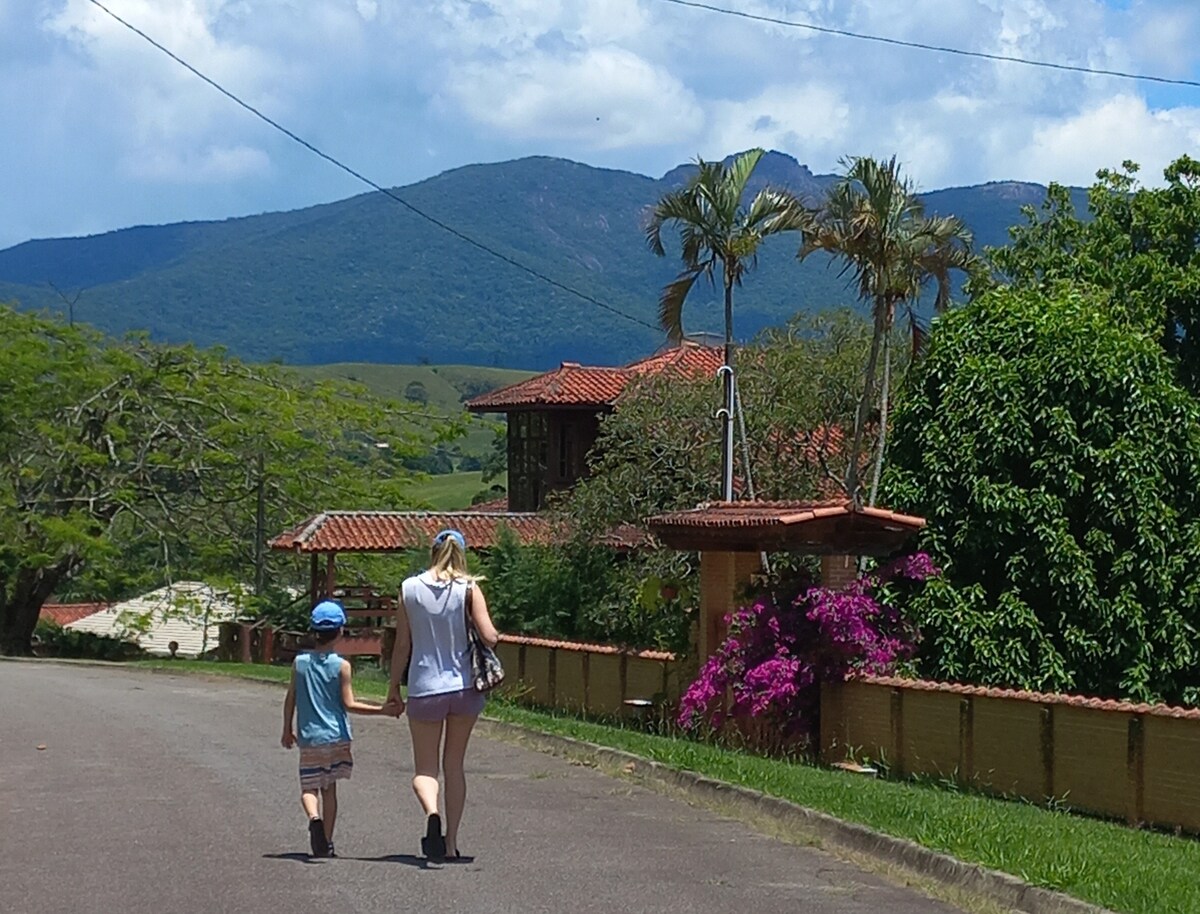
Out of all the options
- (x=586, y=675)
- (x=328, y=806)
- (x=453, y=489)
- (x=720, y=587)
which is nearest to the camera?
(x=328, y=806)

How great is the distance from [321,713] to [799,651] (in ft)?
28.1

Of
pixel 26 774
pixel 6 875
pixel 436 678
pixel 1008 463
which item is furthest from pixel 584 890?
pixel 1008 463

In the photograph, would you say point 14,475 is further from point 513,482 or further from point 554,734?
point 554,734

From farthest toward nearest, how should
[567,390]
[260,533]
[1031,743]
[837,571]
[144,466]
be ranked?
[144,466] < [567,390] < [260,533] < [837,571] < [1031,743]

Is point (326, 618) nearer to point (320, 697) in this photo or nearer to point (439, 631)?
point (320, 697)

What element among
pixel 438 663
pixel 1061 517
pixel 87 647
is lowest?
pixel 87 647

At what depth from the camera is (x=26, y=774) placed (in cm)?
1500

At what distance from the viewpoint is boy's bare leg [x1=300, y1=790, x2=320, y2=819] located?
9.86 metres

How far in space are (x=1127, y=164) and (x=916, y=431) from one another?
1670 centimetres

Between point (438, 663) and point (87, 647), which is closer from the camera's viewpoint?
point (438, 663)

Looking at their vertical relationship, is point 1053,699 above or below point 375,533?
below

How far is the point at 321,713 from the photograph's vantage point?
32.4ft

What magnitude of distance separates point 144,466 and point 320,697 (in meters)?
40.9

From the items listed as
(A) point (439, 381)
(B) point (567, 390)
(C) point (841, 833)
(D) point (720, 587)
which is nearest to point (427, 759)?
(C) point (841, 833)
